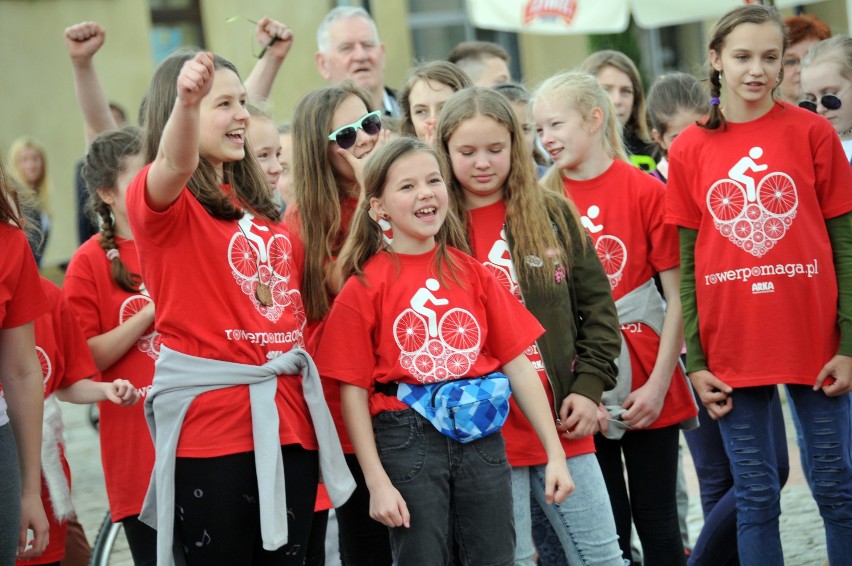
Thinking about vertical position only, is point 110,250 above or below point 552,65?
below

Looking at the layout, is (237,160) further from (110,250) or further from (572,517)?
(572,517)

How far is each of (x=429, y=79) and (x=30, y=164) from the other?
705 centimetres

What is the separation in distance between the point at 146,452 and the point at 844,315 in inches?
94.5

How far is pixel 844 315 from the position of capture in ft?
13.5

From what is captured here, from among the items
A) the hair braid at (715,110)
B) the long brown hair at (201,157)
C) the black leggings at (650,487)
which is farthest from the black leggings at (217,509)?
the hair braid at (715,110)

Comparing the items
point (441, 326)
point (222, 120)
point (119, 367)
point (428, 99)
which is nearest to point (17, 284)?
point (222, 120)

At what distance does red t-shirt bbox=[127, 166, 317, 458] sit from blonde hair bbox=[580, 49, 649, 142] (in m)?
3.15

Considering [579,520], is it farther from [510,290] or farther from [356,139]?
[356,139]

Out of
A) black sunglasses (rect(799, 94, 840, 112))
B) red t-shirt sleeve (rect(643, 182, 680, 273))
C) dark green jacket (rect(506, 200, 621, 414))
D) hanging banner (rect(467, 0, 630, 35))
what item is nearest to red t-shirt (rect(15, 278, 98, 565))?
dark green jacket (rect(506, 200, 621, 414))

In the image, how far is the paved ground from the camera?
17.6 ft

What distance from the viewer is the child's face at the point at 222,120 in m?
3.42

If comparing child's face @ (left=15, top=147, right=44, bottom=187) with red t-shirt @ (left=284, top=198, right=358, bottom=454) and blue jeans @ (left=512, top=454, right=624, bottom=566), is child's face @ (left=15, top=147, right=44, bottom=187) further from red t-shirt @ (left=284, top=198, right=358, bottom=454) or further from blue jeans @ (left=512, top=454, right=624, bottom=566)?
blue jeans @ (left=512, top=454, right=624, bottom=566)

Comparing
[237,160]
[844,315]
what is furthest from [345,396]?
[844,315]

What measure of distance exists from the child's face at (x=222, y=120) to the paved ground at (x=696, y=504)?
202 centimetres
